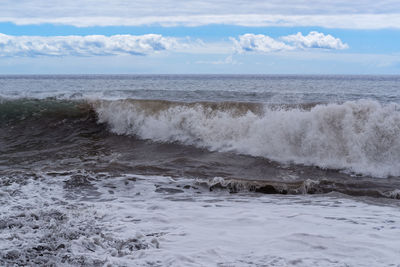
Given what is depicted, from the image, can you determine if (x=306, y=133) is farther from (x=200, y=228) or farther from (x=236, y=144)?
(x=200, y=228)

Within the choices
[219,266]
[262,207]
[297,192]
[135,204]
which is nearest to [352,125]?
[297,192]

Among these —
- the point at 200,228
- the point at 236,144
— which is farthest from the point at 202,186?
the point at 236,144

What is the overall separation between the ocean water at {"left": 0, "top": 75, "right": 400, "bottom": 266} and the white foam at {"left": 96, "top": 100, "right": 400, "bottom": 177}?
0.03 metres

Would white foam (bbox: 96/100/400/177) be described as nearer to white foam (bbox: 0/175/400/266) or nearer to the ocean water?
the ocean water

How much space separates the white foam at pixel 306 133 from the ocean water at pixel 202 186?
30 mm

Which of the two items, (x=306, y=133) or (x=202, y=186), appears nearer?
(x=202, y=186)

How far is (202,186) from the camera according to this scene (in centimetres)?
664

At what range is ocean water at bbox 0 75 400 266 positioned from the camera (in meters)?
3.72

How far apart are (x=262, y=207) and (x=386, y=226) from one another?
1.54 metres

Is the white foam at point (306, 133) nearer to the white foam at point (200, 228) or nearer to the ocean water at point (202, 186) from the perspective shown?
the ocean water at point (202, 186)

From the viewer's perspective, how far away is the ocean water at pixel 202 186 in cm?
372

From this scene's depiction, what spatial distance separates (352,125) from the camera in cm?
888

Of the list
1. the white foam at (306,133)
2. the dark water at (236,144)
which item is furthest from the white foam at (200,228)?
the white foam at (306,133)

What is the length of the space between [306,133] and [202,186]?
3499mm
